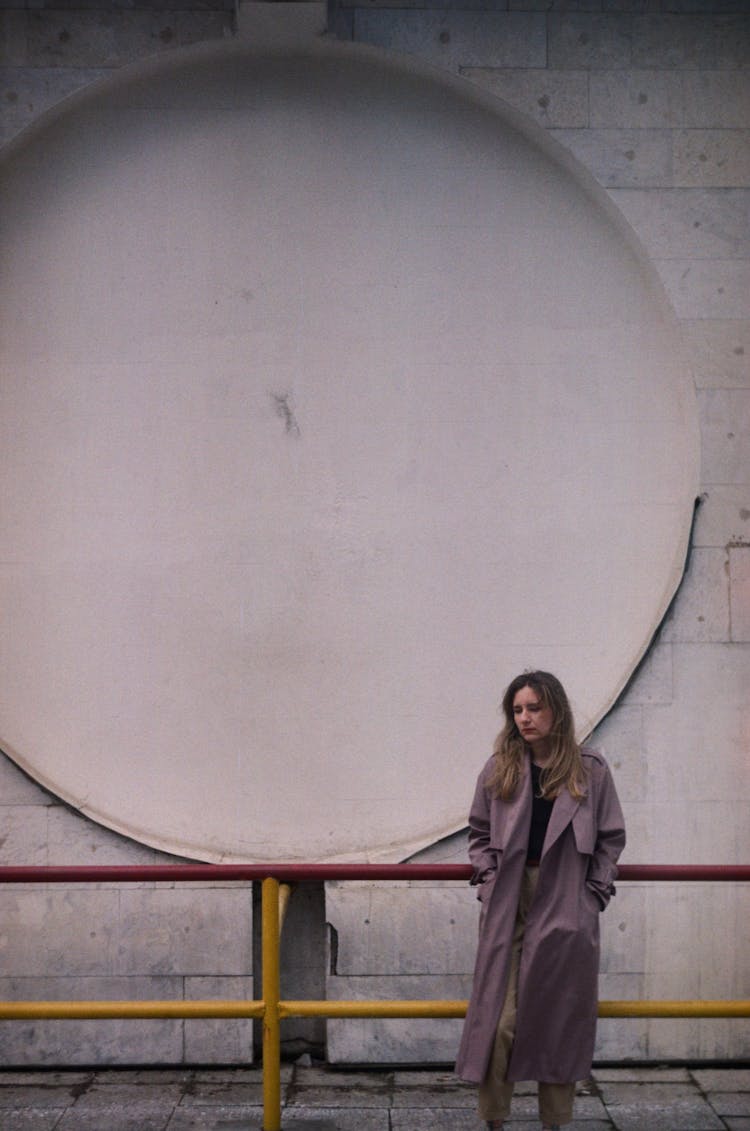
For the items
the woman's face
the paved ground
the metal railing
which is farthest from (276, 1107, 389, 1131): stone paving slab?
the woman's face

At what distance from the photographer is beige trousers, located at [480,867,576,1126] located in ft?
12.1

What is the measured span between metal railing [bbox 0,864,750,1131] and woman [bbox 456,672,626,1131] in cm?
16

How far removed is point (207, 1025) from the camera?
200 inches

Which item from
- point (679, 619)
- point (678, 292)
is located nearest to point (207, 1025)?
point (679, 619)

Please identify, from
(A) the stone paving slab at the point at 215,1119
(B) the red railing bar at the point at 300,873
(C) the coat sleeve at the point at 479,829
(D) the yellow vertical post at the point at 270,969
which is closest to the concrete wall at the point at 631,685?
(A) the stone paving slab at the point at 215,1119

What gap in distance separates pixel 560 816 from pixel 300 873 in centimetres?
80

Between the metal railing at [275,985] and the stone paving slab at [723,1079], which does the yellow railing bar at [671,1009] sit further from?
the stone paving slab at [723,1079]

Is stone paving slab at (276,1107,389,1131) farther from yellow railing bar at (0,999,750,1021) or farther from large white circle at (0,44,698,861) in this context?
large white circle at (0,44,698,861)

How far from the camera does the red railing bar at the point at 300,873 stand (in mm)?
3850

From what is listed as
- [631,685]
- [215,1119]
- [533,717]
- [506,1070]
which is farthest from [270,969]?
[631,685]

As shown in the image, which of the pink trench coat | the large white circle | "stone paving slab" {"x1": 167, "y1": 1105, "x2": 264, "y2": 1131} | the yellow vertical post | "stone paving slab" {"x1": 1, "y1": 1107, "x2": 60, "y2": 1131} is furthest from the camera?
the large white circle

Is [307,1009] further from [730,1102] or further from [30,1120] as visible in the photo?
[730,1102]

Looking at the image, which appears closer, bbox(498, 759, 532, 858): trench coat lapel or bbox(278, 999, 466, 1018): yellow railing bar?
bbox(498, 759, 532, 858): trench coat lapel

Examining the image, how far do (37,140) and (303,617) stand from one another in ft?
7.09
